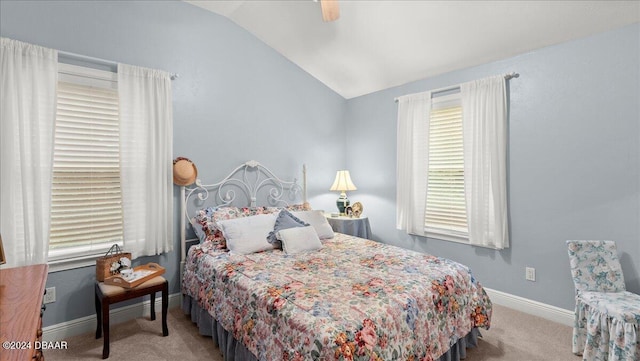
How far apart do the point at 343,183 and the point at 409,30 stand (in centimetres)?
200

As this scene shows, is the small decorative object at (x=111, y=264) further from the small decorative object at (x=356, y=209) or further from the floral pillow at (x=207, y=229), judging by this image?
the small decorative object at (x=356, y=209)

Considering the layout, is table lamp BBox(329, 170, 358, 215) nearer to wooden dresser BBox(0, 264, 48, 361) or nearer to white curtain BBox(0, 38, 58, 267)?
white curtain BBox(0, 38, 58, 267)

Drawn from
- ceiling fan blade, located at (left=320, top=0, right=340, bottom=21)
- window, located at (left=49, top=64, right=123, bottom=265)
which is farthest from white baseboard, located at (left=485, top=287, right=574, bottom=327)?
window, located at (left=49, top=64, right=123, bottom=265)

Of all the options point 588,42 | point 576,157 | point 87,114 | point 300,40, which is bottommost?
point 576,157

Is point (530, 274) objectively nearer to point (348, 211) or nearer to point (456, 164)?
point (456, 164)

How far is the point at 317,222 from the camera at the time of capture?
10.9 ft

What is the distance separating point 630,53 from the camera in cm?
245

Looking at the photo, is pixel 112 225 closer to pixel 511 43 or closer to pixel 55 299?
pixel 55 299

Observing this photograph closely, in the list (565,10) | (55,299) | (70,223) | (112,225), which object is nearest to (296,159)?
(112,225)

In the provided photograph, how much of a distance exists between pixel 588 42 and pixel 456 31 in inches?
41.6

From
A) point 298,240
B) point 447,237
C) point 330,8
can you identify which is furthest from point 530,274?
point 330,8

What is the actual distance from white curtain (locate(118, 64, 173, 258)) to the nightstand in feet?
6.29

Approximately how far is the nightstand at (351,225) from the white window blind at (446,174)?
0.78 meters

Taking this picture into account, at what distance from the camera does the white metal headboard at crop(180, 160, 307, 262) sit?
3207 mm
